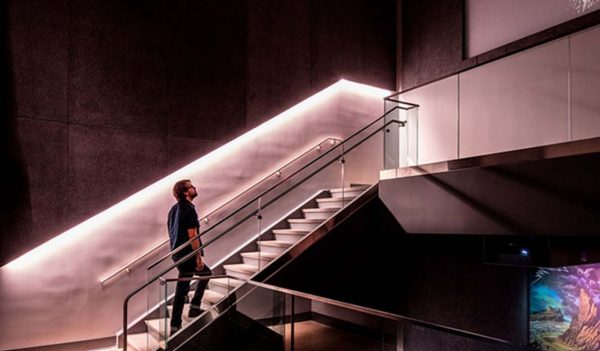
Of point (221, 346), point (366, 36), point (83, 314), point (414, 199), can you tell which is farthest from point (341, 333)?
point (366, 36)

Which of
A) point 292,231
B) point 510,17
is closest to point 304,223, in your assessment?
point 292,231

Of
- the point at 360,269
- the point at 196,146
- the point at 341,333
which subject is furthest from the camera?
the point at 360,269

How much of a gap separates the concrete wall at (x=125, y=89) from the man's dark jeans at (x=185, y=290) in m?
1.62

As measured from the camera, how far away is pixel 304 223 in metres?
5.94

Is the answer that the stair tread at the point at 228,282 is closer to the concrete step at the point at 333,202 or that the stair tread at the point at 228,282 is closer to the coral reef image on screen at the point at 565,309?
the concrete step at the point at 333,202

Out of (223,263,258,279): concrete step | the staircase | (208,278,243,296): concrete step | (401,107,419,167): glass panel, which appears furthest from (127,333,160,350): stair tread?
(401,107,419,167): glass panel

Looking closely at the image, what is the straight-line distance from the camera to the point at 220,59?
6387mm

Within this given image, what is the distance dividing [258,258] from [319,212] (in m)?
1.16

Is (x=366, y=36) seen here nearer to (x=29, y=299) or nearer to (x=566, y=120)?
(x=566, y=120)

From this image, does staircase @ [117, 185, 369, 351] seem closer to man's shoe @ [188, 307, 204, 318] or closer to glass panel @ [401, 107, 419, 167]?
man's shoe @ [188, 307, 204, 318]

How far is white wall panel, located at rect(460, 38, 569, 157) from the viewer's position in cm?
480

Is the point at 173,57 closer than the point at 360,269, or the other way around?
the point at 173,57

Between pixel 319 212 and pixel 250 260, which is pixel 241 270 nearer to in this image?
pixel 250 260

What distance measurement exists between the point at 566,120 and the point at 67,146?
603cm
